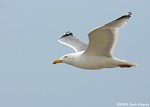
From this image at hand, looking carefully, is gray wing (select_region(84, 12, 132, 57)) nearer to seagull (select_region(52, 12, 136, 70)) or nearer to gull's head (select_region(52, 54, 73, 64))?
seagull (select_region(52, 12, 136, 70))

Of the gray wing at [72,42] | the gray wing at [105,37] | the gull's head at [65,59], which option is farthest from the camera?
the gray wing at [72,42]

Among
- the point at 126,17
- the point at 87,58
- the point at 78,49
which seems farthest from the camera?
the point at 78,49

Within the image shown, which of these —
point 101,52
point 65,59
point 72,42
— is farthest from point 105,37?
point 72,42

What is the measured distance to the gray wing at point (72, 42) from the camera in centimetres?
1762

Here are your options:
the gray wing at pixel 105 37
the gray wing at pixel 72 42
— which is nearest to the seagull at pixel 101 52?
the gray wing at pixel 105 37

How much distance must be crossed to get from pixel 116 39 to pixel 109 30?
1.23 feet

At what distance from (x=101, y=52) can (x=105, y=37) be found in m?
0.63

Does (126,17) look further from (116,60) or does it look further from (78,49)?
(78,49)

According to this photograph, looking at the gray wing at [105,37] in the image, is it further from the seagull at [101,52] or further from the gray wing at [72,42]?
the gray wing at [72,42]

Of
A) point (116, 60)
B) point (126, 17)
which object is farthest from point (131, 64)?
point (126, 17)

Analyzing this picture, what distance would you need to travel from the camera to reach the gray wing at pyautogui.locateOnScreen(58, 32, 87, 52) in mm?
17616

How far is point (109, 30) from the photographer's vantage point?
1466 cm

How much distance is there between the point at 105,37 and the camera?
1495cm

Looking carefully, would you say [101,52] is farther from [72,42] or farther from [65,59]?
[72,42]
